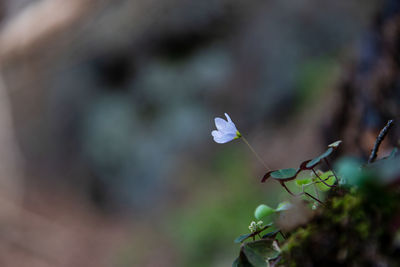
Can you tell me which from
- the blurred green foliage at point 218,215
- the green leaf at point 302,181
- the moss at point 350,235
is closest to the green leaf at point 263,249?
the moss at point 350,235

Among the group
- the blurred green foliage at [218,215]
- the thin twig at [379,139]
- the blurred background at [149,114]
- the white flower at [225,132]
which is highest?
the blurred background at [149,114]

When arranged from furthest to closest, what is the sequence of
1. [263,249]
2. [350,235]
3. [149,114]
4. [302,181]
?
[149,114]
[302,181]
[263,249]
[350,235]

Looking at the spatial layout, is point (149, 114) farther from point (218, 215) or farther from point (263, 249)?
point (263, 249)

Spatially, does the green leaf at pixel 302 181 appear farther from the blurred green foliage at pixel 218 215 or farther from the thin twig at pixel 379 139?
the blurred green foliage at pixel 218 215

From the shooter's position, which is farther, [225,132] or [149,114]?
[149,114]

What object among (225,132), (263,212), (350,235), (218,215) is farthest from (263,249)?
(218,215)

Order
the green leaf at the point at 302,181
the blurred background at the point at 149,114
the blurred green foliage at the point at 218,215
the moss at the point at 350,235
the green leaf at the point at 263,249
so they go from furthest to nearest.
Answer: the blurred background at the point at 149,114 < the blurred green foliage at the point at 218,215 < the green leaf at the point at 302,181 < the green leaf at the point at 263,249 < the moss at the point at 350,235

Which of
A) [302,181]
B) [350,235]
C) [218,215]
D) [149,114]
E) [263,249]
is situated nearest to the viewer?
[350,235]

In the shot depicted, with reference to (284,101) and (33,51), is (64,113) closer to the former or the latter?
(33,51)

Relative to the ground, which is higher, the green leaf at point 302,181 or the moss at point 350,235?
the green leaf at point 302,181
